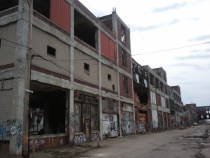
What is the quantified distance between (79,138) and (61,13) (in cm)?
1081

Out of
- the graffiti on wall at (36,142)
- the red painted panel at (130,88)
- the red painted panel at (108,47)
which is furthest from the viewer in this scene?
the red painted panel at (130,88)

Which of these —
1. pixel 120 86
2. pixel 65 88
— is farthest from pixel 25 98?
pixel 120 86

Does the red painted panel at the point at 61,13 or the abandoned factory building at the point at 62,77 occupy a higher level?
the red painted panel at the point at 61,13

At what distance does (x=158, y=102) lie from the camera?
56.5 m

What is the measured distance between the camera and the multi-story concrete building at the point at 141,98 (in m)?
41.8

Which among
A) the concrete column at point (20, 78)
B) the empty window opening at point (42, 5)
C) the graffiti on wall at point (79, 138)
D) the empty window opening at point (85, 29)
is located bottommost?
the graffiti on wall at point (79, 138)

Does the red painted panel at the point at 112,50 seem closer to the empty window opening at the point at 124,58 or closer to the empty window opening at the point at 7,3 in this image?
the empty window opening at the point at 124,58

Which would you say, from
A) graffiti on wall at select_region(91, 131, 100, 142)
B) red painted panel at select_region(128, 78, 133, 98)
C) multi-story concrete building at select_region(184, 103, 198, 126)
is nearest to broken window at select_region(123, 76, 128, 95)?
red painted panel at select_region(128, 78, 133, 98)

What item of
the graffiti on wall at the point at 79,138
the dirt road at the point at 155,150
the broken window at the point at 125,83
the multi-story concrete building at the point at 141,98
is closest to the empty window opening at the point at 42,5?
the graffiti on wall at the point at 79,138

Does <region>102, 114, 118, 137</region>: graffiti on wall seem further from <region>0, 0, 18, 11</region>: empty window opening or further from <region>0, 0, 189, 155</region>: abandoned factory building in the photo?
<region>0, 0, 18, 11</region>: empty window opening

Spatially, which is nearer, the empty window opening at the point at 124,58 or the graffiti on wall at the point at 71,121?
the graffiti on wall at the point at 71,121

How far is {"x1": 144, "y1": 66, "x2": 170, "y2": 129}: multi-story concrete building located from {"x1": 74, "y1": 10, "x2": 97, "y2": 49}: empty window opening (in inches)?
844

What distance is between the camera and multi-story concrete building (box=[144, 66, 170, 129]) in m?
51.2

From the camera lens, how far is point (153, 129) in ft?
161
